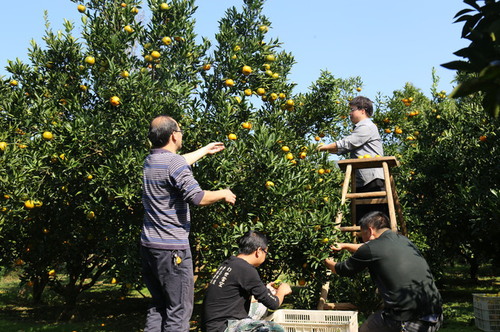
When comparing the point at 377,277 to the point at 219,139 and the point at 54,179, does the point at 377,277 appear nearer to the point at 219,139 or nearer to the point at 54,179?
the point at 219,139

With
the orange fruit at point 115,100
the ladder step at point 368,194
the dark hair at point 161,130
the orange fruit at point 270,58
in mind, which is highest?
the orange fruit at point 270,58

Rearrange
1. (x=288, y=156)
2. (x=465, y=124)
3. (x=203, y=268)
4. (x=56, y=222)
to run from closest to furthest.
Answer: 1. (x=288, y=156)
2. (x=203, y=268)
3. (x=56, y=222)
4. (x=465, y=124)

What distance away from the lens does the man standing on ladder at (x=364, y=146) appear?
5434 millimetres

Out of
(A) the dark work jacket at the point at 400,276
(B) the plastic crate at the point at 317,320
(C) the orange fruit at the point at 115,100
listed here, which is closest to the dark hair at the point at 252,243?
(B) the plastic crate at the point at 317,320

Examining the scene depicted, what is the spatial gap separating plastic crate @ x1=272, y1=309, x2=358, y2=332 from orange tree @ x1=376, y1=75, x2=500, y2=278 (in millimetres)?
4664

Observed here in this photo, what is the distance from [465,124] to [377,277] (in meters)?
6.54

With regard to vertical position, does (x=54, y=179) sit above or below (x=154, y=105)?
below

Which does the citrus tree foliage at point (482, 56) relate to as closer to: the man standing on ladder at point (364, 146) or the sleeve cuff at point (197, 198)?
the sleeve cuff at point (197, 198)

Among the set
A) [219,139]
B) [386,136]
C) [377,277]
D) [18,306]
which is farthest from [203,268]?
[18,306]

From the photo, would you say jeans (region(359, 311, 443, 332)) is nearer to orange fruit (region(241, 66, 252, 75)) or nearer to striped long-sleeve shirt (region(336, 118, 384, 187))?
striped long-sleeve shirt (region(336, 118, 384, 187))

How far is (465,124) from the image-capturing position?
31.9ft

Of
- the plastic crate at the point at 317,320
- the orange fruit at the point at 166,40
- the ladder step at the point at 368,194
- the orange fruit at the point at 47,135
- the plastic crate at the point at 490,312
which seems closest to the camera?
the plastic crate at the point at 317,320

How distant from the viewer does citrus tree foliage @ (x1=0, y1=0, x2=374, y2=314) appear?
5.77 m

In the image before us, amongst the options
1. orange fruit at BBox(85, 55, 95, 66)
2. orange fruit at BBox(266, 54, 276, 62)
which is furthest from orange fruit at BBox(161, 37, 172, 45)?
orange fruit at BBox(266, 54, 276, 62)
